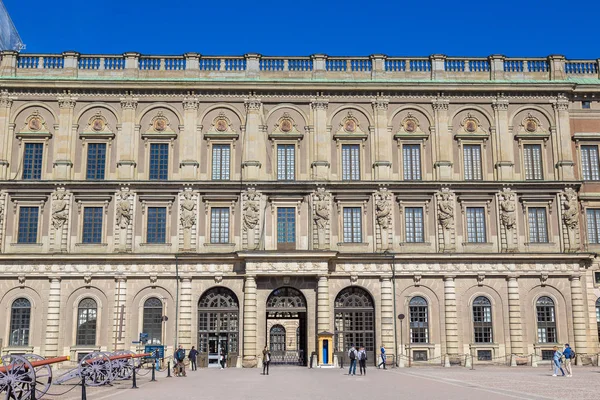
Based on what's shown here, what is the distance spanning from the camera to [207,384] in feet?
107

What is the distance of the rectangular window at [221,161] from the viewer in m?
49.2

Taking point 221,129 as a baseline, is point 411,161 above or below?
below

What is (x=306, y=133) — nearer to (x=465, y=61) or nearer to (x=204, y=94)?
(x=204, y=94)

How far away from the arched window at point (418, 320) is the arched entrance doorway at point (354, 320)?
256 cm

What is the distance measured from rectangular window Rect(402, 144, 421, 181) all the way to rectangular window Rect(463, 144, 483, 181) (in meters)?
3.25

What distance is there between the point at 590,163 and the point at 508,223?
7903 millimetres

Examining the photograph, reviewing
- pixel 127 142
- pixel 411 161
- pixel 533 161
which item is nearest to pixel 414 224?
pixel 411 161

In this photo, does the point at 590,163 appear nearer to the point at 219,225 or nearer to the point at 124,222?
the point at 219,225

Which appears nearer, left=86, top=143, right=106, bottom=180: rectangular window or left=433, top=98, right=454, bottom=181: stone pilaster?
left=86, top=143, right=106, bottom=180: rectangular window

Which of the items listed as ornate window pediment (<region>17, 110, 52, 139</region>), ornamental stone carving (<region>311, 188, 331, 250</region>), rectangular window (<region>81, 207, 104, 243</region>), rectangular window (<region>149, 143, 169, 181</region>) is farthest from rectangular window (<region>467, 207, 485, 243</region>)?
ornate window pediment (<region>17, 110, 52, 139</region>)

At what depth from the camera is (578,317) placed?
157 ft

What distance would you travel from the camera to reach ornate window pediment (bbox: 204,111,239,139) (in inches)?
1945

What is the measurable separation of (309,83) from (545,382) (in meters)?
25.8

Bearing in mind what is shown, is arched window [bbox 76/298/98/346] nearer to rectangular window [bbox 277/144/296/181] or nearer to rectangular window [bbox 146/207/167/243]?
rectangular window [bbox 146/207/167/243]
